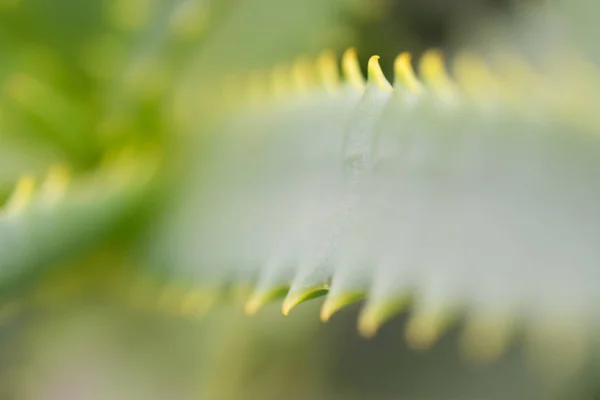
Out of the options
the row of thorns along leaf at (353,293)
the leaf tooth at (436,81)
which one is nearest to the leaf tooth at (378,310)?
the row of thorns along leaf at (353,293)

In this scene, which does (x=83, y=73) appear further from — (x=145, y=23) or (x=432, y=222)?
(x=432, y=222)

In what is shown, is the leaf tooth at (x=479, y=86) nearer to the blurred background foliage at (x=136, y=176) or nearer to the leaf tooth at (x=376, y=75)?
the leaf tooth at (x=376, y=75)

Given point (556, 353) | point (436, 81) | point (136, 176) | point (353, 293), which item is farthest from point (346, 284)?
point (556, 353)

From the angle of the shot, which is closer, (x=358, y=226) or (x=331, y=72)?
(x=358, y=226)

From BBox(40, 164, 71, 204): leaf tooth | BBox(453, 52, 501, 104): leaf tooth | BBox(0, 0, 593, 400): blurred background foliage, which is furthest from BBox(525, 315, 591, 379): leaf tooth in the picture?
BBox(40, 164, 71, 204): leaf tooth

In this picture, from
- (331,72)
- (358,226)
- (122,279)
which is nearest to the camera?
(358,226)

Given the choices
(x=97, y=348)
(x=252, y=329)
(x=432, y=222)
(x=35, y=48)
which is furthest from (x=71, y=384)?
(x=432, y=222)
